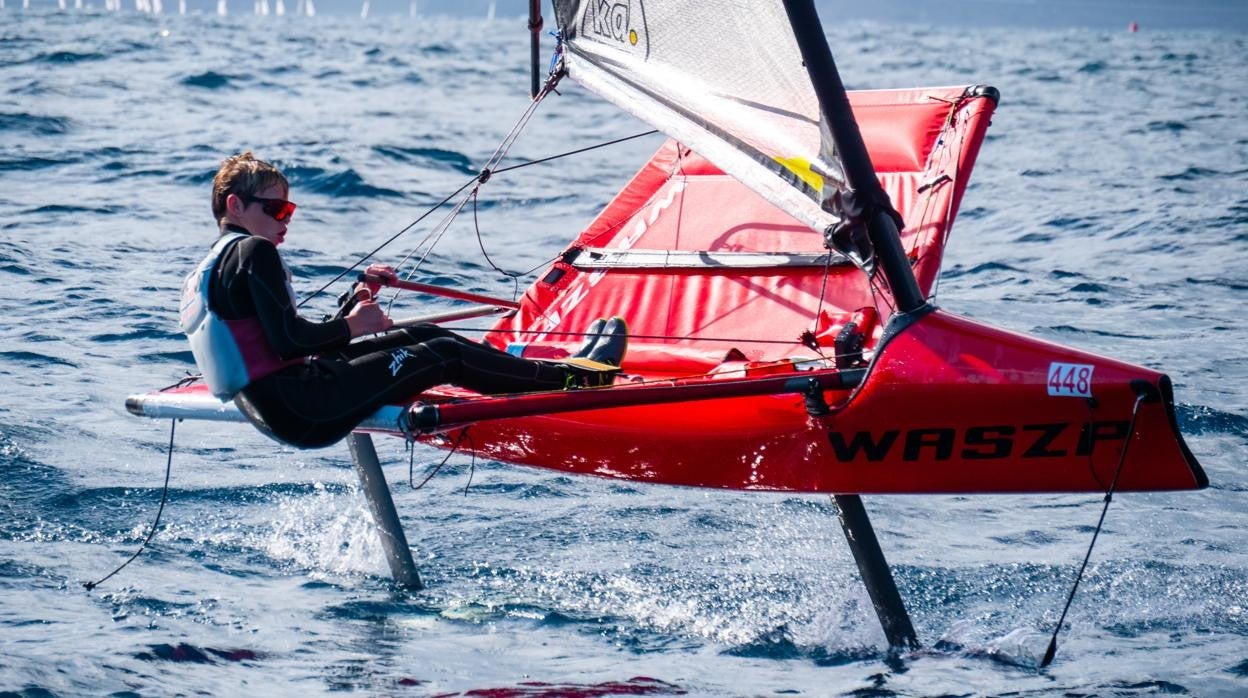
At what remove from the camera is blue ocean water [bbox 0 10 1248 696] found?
14.0ft

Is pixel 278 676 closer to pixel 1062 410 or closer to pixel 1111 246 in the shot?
pixel 1062 410

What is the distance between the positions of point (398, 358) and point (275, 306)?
0.50 m

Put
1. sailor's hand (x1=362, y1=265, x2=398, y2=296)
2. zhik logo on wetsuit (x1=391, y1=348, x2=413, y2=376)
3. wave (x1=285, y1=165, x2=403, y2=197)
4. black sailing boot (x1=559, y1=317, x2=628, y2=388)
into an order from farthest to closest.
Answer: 1. wave (x1=285, y1=165, x2=403, y2=197)
2. sailor's hand (x1=362, y1=265, x2=398, y2=296)
3. black sailing boot (x1=559, y1=317, x2=628, y2=388)
4. zhik logo on wetsuit (x1=391, y1=348, x2=413, y2=376)

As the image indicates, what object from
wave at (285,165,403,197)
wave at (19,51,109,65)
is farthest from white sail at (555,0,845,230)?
wave at (19,51,109,65)

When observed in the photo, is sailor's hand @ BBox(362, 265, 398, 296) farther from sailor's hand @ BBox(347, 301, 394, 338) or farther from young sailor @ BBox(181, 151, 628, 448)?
sailor's hand @ BBox(347, 301, 394, 338)

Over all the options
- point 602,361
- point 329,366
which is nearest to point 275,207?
point 329,366

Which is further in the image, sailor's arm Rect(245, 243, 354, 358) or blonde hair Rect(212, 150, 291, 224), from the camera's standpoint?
blonde hair Rect(212, 150, 291, 224)

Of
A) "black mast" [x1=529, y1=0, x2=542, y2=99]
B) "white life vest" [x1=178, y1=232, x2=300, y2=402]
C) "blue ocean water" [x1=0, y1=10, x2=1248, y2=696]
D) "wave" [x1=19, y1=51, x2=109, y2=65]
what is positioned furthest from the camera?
"wave" [x1=19, y1=51, x2=109, y2=65]

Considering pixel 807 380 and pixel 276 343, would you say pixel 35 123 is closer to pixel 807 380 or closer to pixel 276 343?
pixel 276 343

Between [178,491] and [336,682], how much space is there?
2003mm

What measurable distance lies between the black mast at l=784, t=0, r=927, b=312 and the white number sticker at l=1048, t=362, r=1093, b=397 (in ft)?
1.53

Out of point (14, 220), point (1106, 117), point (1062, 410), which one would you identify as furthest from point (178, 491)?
point (1106, 117)

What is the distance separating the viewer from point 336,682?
411cm

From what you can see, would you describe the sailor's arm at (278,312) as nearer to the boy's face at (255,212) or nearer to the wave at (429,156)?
the boy's face at (255,212)
